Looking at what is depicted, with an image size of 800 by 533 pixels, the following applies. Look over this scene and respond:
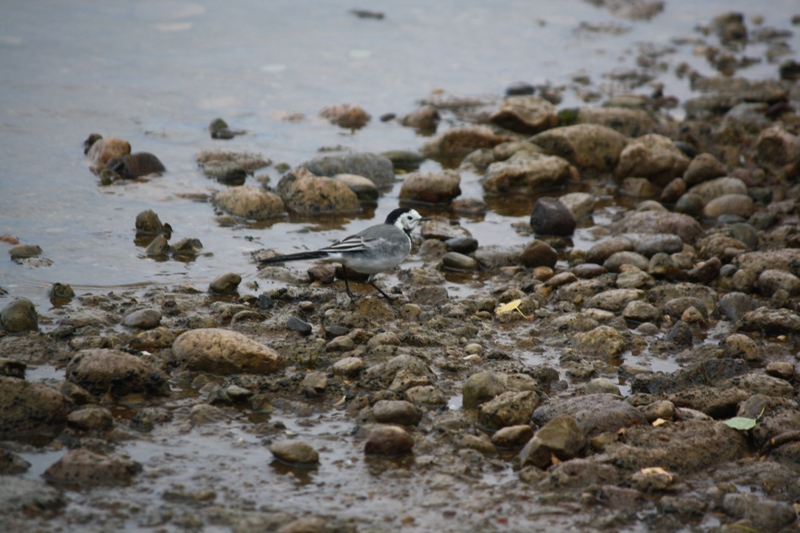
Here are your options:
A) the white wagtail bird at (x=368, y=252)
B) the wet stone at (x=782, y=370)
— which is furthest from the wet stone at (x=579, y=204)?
the wet stone at (x=782, y=370)

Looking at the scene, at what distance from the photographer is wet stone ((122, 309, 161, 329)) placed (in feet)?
21.7

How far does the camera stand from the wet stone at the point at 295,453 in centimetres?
484

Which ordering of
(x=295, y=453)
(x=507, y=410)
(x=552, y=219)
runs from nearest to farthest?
(x=295, y=453), (x=507, y=410), (x=552, y=219)

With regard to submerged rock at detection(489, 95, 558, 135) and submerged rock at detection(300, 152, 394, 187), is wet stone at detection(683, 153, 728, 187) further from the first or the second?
submerged rock at detection(300, 152, 394, 187)

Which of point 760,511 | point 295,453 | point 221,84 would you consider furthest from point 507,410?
point 221,84

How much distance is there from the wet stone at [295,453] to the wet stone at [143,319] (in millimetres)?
2241

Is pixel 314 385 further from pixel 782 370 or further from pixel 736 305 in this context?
pixel 736 305

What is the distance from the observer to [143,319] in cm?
662

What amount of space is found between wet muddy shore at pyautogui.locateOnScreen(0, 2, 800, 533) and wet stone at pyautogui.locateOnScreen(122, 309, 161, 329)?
0.02 m

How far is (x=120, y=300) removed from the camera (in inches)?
284

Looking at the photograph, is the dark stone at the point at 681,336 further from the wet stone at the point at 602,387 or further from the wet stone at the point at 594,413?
the wet stone at the point at 594,413

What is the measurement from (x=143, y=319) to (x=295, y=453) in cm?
240

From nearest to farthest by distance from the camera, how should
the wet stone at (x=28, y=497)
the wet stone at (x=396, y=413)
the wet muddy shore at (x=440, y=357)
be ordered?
1. the wet stone at (x=28, y=497)
2. the wet muddy shore at (x=440, y=357)
3. the wet stone at (x=396, y=413)

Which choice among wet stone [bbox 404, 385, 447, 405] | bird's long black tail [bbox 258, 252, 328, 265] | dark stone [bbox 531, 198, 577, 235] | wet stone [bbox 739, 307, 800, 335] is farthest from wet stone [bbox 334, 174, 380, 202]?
wet stone [bbox 404, 385, 447, 405]
